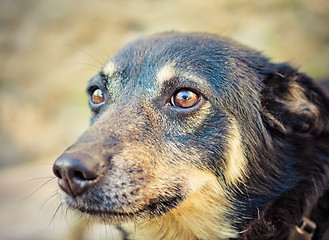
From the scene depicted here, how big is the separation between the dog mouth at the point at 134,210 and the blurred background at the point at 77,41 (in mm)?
5558


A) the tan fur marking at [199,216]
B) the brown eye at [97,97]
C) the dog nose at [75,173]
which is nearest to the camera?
the dog nose at [75,173]

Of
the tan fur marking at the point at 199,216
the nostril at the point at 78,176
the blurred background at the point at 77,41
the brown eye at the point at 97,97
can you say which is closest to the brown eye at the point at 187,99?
the tan fur marking at the point at 199,216

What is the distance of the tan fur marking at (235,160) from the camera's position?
2592 millimetres

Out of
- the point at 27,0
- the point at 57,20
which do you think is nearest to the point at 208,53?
the point at 57,20

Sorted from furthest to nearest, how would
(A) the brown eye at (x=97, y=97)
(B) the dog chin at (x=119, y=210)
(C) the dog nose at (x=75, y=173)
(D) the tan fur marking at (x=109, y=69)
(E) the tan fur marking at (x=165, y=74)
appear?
1. (A) the brown eye at (x=97, y=97)
2. (D) the tan fur marking at (x=109, y=69)
3. (E) the tan fur marking at (x=165, y=74)
4. (B) the dog chin at (x=119, y=210)
5. (C) the dog nose at (x=75, y=173)

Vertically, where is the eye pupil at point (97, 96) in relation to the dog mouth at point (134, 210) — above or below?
above

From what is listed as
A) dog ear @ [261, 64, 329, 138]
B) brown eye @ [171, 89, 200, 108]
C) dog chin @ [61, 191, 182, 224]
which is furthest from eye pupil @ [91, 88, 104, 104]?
dog ear @ [261, 64, 329, 138]

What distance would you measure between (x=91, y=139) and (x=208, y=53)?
116 centimetres

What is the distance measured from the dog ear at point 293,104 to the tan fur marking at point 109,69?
1.23m

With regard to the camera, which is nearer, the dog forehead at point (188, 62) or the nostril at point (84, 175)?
the nostril at point (84, 175)

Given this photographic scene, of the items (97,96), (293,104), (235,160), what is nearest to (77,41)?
(97,96)

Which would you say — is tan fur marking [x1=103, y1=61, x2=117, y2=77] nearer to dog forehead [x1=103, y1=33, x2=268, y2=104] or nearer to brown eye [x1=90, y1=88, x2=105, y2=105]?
dog forehead [x1=103, y1=33, x2=268, y2=104]

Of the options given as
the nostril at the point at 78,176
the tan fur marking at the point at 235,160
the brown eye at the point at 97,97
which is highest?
the brown eye at the point at 97,97

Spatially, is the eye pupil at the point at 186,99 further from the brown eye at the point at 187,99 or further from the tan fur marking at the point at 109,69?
the tan fur marking at the point at 109,69
